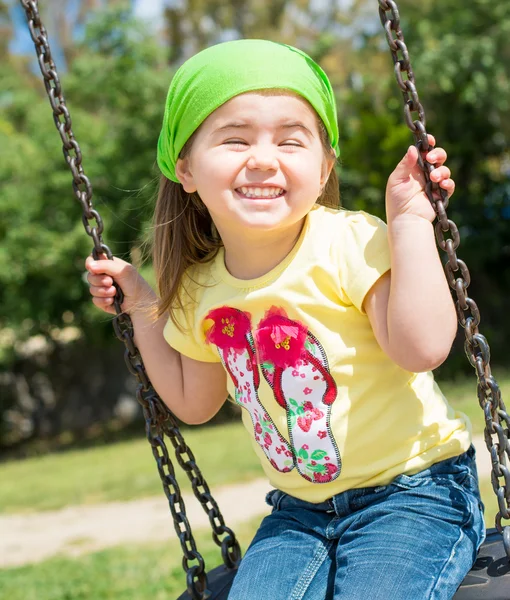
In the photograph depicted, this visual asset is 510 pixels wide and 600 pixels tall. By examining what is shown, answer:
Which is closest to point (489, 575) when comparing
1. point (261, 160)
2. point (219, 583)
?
point (219, 583)

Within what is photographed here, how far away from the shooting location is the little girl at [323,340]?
203cm

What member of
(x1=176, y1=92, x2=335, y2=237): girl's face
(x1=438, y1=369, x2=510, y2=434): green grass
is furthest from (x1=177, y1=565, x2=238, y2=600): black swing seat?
(x1=438, y1=369, x2=510, y2=434): green grass

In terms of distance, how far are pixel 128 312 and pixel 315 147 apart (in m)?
0.88

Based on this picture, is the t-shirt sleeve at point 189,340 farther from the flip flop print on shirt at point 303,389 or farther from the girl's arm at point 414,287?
the girl's arm at point 414,287

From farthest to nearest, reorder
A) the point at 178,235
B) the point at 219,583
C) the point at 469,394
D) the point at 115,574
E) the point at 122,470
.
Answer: the point at 469,394 < the point at 122,470 < the point at 115,574 < the point at 178,235 < the point at 219,583

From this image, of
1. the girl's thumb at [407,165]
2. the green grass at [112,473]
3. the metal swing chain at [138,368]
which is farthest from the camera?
the green grass at [112,473]

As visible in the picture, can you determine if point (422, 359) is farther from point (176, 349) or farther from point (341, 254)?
point (176, 349)

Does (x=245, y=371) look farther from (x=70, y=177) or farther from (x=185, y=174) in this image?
(x=70, y=177)

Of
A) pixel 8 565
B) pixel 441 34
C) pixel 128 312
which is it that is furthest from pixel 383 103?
pixel 128 312

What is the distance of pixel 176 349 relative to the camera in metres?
2.59

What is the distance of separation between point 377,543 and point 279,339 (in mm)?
590

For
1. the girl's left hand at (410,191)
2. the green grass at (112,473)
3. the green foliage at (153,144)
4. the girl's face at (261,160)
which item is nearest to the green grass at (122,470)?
the green grass at (112,473)

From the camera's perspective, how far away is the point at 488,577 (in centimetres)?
202

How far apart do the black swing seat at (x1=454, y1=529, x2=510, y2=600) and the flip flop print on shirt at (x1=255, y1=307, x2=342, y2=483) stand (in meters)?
0.42
